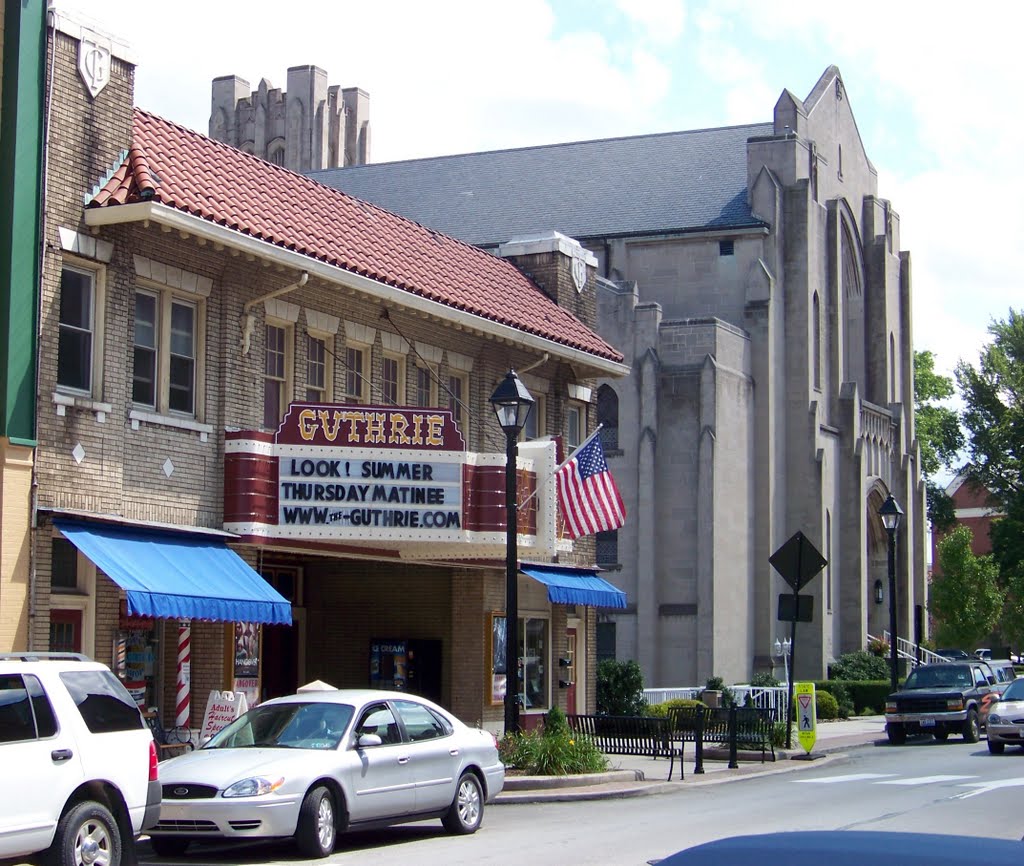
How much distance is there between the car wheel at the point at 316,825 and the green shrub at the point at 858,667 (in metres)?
34.9

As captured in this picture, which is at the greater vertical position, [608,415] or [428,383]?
[608,415]

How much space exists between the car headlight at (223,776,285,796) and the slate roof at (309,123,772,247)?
→ 36662 millimetres

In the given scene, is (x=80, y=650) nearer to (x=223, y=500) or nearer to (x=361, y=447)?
(x=223, y=500)

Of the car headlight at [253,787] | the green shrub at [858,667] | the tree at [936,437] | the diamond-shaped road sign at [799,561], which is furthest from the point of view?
the tree at [936,437]

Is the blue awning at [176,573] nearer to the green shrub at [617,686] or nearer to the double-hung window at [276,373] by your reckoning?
the double-hung window at [276,373]

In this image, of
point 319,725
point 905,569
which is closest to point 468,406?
point 319,725

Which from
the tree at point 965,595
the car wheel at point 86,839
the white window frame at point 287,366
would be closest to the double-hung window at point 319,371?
the white window frame at point 287,366

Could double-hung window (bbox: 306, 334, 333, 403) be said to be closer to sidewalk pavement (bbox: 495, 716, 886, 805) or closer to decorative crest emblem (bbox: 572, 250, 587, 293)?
sidewalk pavement (bbox: 495, 716, 886, 805)

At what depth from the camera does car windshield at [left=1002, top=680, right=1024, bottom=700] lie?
92.1ft

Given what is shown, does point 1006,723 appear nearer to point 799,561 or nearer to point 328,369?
point 799,561

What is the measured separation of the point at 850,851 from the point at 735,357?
41.5 metres

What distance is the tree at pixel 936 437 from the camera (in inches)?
2899

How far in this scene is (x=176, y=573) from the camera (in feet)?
60.8

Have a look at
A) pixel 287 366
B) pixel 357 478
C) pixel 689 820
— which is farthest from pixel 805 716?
pixel 287 366
